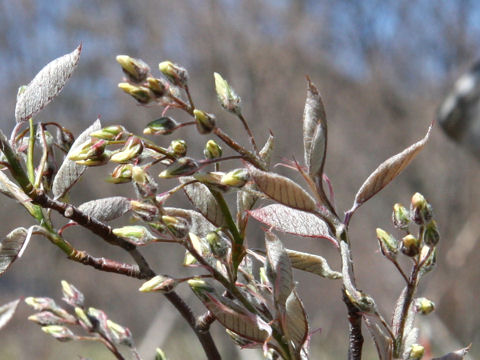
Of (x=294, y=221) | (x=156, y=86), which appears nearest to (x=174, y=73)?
(x=156, y=86)

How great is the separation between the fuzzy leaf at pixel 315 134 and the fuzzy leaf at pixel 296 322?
0.28ft

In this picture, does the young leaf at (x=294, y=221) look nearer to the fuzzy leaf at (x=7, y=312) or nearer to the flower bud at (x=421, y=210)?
the flower bud at (x=421, y=210)

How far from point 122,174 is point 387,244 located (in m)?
0.18

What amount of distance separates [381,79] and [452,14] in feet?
2.45

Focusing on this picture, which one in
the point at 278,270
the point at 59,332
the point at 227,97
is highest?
the point at 227,97

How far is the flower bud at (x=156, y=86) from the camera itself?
386 millimetres

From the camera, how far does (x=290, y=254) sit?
44 cm

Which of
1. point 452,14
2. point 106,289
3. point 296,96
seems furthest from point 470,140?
point 106,289

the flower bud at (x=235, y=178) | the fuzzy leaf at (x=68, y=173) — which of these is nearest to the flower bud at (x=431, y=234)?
the flower bud at (x=235, y=178)

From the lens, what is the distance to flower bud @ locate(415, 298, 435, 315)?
1.39 ft

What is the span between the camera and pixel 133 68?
0.39 metres

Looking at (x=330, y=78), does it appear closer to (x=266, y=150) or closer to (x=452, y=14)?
(x=452, y=14)

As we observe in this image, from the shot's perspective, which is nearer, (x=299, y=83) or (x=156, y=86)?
(x=156, y=86)

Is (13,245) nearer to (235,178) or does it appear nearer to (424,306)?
(235,178)
